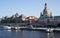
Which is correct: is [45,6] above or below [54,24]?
above

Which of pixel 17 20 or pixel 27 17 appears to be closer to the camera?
pixel 17 20

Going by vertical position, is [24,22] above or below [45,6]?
below

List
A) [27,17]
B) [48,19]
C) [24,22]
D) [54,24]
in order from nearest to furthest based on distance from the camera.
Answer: [54,24] → [48,19] → [24,22] → [27,17]

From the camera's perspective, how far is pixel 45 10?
142 metres

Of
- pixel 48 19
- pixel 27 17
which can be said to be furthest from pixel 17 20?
pixel 48 19

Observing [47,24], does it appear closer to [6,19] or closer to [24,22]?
[24,22]

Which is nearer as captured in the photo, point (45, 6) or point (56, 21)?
point (56, 21)

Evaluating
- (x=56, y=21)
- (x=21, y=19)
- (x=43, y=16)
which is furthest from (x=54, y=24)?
(x=21, y=19)

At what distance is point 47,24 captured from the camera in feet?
419

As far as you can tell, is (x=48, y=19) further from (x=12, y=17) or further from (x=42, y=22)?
(x=12, y=17)

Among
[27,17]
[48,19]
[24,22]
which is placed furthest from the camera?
[27,17]

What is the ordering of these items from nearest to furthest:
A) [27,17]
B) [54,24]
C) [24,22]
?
[54,24], [24,22], [27,17]

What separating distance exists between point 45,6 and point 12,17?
79.7 ft

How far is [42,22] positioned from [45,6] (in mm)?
12941
